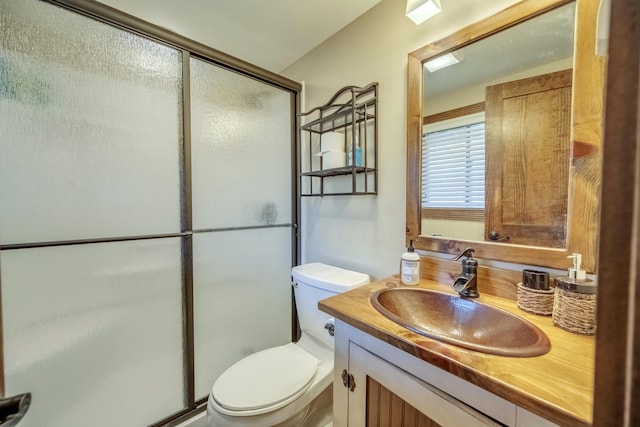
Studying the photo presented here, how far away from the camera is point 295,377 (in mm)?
1189

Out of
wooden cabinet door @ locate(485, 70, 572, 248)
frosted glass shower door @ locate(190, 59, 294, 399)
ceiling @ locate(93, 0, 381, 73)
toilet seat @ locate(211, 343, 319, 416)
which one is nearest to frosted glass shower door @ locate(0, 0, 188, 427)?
frosted glass shower door @ locate(190, 59, 294, 399)

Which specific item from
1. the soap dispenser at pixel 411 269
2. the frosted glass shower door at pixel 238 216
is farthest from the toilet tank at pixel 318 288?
the frosted glass shower door at pixel 238 216

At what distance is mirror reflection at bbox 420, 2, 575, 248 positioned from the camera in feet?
2.80

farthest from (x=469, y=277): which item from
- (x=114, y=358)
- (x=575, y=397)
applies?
(x=114, y=358)

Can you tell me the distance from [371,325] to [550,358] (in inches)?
15.9

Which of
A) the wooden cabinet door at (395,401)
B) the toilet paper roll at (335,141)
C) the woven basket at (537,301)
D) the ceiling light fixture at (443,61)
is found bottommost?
the wooden cabinet door at (395,401)

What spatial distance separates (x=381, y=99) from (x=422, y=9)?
38 centimetres

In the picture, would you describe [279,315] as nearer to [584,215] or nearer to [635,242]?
[584,215]

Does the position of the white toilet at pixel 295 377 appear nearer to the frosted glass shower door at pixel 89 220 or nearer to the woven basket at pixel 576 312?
the frosted glass shower door at pixel 89 220

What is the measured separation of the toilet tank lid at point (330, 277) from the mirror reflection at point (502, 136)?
406 millimetres

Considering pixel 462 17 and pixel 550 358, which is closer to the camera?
pixel 550 358

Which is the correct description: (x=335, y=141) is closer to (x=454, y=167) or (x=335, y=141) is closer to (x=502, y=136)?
(x=454, y=167)

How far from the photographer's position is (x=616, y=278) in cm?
23

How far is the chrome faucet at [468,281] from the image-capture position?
93 centimetres
